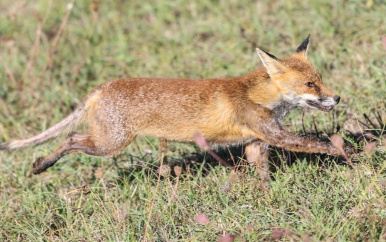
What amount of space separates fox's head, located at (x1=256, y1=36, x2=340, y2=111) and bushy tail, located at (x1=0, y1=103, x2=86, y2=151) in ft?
6.83

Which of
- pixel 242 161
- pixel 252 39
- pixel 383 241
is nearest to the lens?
pixel 383 241

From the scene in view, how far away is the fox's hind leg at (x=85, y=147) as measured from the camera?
21.4ft

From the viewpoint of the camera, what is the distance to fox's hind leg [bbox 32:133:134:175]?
6527 mm

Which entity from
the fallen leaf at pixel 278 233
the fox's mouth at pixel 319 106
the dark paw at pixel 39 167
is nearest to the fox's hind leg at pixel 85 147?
the dark paw at pixel 39 167

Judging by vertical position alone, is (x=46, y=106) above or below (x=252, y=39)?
below

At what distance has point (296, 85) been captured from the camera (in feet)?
20.2

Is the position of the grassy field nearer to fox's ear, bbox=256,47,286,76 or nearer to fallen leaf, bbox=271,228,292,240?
fallen leaf, bbox=271,228,292,240

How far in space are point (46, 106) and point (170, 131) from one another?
319 centimetres

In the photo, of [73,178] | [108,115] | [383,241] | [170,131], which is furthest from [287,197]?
[73,178]

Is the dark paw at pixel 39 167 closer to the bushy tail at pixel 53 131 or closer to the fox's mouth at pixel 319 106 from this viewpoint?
the bushy tail at pixel 53 131

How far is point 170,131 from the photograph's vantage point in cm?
643

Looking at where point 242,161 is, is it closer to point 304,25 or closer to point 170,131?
point 170,131

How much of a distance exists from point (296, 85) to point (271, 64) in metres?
0.32

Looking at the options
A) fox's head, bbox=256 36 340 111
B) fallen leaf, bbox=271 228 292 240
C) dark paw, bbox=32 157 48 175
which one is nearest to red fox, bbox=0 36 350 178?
fox's head, bbox=256 36 340 111
